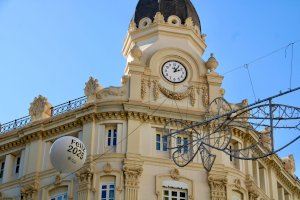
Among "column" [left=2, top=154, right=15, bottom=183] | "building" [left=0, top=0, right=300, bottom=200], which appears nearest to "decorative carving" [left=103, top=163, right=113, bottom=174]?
"building" [left=0, top=0, right=300, bottom=200]

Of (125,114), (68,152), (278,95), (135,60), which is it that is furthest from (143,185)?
(278,95)

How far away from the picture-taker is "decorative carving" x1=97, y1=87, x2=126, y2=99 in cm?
4316

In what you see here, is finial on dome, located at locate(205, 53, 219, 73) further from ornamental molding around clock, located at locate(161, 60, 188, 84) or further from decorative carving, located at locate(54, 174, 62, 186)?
decorative carving, located at locate(54, 174, 62, 186)

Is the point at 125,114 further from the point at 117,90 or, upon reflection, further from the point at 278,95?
the point at 278,95

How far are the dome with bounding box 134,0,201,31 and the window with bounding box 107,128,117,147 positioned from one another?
10.1 meters

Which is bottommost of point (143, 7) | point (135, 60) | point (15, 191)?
point (15, 191)

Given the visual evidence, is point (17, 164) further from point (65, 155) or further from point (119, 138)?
point (65, 155)

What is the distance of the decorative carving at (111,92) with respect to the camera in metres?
43.2

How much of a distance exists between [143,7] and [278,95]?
26.7m

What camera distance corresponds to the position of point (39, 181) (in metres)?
43.3

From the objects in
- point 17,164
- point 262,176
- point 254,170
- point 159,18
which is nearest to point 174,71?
point 159,18

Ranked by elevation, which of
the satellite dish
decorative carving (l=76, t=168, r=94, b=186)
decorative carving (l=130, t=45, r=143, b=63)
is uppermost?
decorative carving (l=130, t=45, r=143, b=63)

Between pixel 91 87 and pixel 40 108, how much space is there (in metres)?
4.34

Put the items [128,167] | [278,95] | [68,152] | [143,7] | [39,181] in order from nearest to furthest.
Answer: [278,95] < [68,152] < [128,167] < [39,181] < [143,7]
